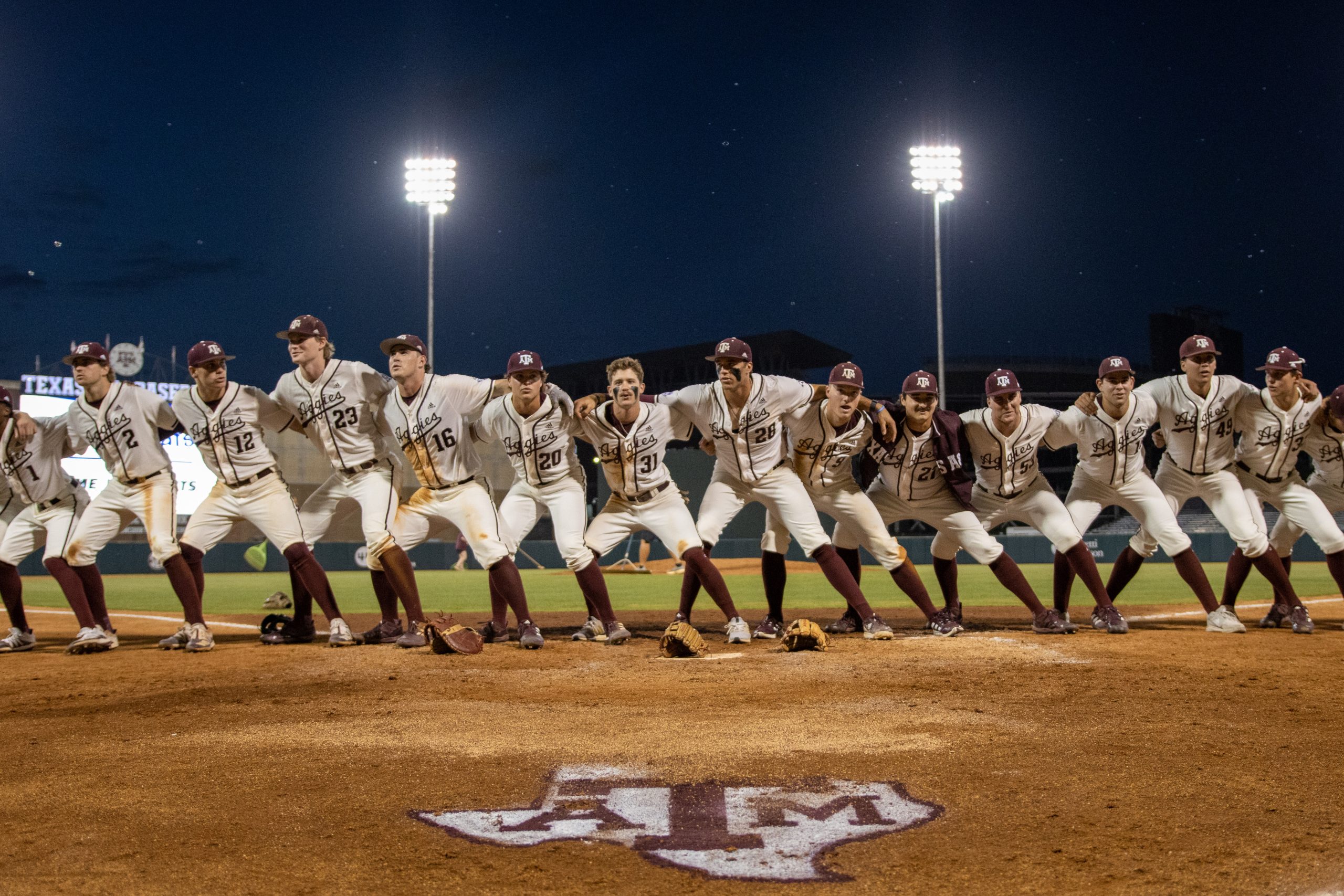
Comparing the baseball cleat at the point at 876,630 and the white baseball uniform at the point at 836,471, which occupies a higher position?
the white baseball uniform at the point at 836,471

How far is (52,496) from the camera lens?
757 centimetres

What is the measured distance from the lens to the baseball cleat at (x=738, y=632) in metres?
7.12

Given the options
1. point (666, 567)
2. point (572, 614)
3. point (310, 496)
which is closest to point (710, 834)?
point (310, 496)

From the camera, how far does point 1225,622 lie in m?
7.51

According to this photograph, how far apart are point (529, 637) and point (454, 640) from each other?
565 millimetres

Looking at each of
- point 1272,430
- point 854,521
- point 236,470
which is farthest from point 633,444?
point 1272,430

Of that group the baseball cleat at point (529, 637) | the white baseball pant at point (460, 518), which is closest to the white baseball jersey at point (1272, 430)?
the baseball cleat at point (529, 637)

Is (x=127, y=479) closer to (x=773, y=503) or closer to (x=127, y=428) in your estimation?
(x=127, y=428)

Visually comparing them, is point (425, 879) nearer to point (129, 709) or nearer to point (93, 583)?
point (129, 709)

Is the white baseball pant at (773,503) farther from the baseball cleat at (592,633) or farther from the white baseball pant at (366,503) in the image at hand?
the white baseball pant at (366,503)

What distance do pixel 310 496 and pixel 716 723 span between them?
434 cm

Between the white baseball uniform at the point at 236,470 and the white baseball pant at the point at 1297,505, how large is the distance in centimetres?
→ 698

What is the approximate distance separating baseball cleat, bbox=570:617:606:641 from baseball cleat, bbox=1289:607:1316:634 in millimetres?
4976

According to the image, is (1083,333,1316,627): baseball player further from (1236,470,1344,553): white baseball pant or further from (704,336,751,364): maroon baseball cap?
(704,336,751,364): maroon baseball cap
